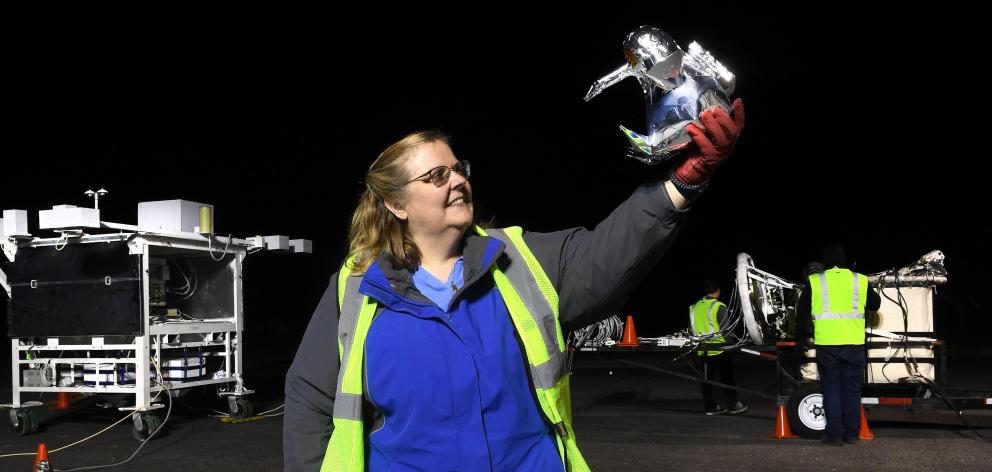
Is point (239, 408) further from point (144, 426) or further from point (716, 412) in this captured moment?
point (716, 412)

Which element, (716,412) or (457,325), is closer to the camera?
(457,325)

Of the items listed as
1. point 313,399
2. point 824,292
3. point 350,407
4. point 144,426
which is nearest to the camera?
point 350,407

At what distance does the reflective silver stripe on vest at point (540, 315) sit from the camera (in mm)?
2314

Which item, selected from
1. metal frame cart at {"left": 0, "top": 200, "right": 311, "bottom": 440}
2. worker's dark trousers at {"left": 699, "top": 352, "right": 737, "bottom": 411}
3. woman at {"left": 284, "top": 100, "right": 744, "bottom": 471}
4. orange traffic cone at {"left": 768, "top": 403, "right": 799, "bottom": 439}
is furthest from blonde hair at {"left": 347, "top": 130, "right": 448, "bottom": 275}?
worker's dark trousers at {"left": 699, "top": 352, "right": 737, "bottom": 411}

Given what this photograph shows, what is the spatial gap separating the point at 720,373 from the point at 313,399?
1036cm

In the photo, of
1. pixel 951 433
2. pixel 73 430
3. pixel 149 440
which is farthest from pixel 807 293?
pixel 73 430

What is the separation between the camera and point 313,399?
254 cm

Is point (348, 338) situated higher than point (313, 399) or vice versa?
point (348, 338)

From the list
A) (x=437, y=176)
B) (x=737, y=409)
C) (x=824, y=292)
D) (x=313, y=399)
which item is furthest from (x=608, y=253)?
(x=737, y=409)

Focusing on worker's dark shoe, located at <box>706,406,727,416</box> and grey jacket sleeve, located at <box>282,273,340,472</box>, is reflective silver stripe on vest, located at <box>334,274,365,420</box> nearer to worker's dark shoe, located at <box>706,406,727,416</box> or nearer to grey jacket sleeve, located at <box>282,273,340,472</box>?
grey jacket sleeve, located at <box>282,273,340,472</box>

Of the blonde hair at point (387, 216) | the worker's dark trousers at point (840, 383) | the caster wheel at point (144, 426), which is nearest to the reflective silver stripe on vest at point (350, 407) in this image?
the blonde hair at point (387, 216)

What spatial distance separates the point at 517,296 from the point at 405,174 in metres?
0.51

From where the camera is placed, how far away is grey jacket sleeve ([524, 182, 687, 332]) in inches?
85.0

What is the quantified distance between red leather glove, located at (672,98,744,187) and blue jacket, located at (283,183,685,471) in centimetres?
8
